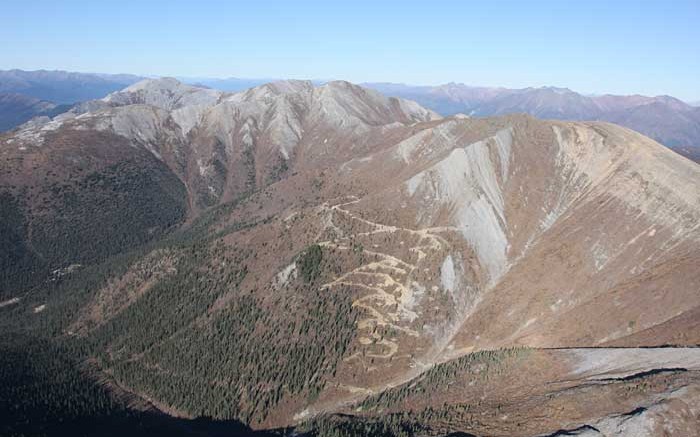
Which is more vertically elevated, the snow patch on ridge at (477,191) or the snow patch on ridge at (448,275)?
the snow patch on ridge at (477,191)

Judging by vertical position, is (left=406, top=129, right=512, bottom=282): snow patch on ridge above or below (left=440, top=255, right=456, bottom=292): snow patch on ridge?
above

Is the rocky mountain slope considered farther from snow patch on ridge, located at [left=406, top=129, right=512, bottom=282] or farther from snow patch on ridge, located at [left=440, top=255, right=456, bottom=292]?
snow patch on ridge, located at [left=406, top=129, right=512, bottom=282]

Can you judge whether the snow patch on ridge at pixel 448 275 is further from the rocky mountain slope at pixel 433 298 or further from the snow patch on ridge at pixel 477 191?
the snow patch on ridge at pixel 477 191

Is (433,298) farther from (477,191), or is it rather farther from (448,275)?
(477,191)

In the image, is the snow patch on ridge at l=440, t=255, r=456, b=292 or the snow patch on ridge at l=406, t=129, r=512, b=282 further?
the snow patch on ridge at l=406, t=129, r=512, b=282

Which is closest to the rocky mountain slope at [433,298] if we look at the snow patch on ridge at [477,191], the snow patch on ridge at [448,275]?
the snow patch on ridge at [448,275]

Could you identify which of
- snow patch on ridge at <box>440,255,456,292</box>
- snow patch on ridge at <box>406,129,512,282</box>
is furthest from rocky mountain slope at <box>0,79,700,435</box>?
snow patch on ridge at <box>406,129,512,282</box>

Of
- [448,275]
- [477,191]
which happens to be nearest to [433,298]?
[448,275]

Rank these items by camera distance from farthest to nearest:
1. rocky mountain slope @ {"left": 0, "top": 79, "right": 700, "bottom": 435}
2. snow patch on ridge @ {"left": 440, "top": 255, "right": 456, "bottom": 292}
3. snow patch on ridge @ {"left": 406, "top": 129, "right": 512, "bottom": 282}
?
snow patch on ridge @ {"left": 406, "top": 129, "right": 512, "bottom": 282}
snow patch on ridge @ {"left": 440, "top": 255, "right": 456, "bottom": 292}
rocky mountain slope @ {"left": 0, "top": 79, "right": 700, "bottom": 435}
